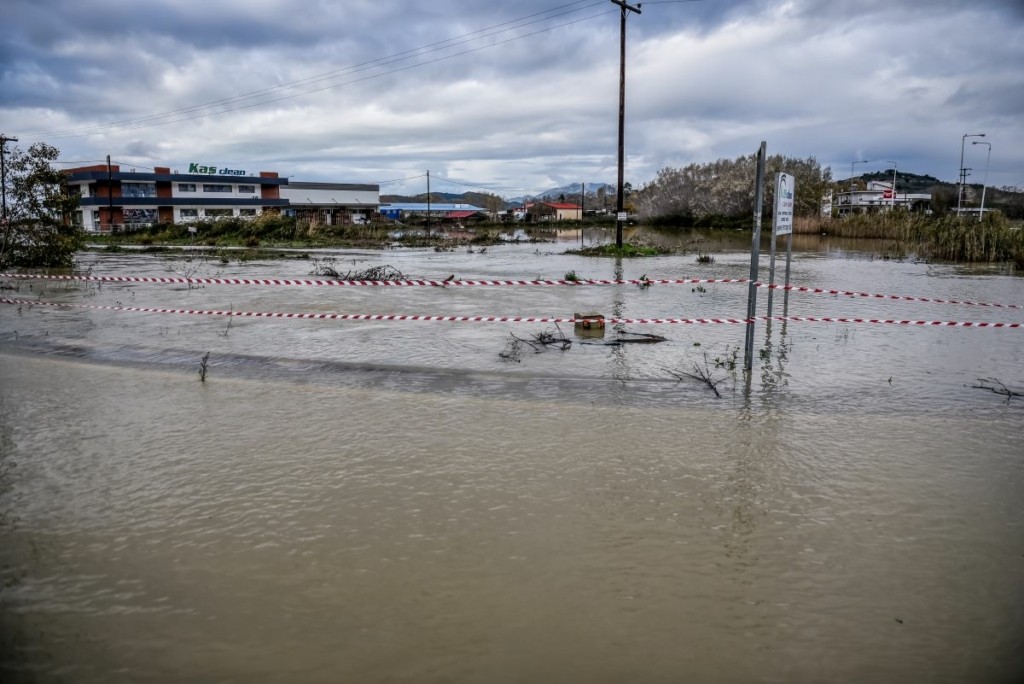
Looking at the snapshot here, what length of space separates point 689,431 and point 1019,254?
79.8 feet

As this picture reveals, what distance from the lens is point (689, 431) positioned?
6.51 metres

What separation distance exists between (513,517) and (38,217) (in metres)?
24.3

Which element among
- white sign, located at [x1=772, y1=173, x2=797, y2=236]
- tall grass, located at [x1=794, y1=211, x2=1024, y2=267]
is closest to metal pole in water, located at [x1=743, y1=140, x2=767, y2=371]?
white sign, located at [x1=772, y1=173, x2=797, y2=236]

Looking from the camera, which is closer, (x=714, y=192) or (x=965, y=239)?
(x=965, y=239)

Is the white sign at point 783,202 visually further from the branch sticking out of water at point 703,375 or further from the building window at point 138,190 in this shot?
the building window at point 138,190

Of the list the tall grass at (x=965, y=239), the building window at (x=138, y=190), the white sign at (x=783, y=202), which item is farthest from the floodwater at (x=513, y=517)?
the building window at (x=138, y=190)

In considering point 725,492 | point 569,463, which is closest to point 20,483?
point 569,463

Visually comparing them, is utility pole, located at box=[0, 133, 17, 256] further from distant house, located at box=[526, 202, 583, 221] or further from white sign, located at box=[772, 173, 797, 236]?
distant house, located at box=[526, 202, 583, 221]

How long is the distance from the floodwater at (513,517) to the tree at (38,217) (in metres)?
15.0

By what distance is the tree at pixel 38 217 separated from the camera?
21516 mm

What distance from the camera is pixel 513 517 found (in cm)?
474

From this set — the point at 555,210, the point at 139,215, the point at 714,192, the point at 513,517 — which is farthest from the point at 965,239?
the point at 555,210

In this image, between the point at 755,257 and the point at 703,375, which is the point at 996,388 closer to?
the point at 755,257

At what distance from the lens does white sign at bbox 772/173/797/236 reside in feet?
30.5
